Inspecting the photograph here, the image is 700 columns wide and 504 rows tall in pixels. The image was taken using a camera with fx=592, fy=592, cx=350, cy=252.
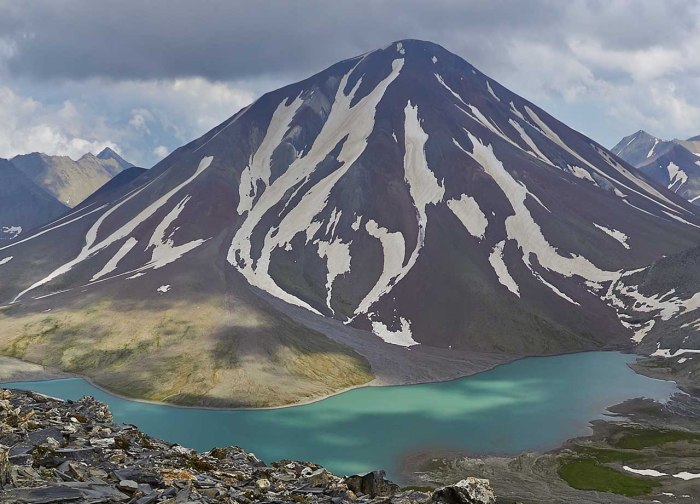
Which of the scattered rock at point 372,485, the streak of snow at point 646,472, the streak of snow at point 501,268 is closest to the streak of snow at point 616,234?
the streak of snow at point 501,268

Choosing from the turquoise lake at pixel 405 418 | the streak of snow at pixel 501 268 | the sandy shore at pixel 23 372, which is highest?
the streak of snow at pixel 501 268

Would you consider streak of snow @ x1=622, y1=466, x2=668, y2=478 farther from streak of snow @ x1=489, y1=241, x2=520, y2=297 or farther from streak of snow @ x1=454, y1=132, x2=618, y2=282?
streak of snow @ x1=454, y1=132, x2=618, y2=282

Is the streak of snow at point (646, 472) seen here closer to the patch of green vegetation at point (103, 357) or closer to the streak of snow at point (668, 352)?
the streak of snow at point (668, 352)

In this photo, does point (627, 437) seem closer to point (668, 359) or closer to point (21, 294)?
point (668, 359)

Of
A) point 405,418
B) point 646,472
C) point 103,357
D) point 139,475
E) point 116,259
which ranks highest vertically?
point 116,259

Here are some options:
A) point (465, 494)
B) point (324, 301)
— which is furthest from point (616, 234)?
point (465, 494)

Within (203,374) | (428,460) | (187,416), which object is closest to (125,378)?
(203,374)

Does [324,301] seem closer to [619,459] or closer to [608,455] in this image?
[608,455]
